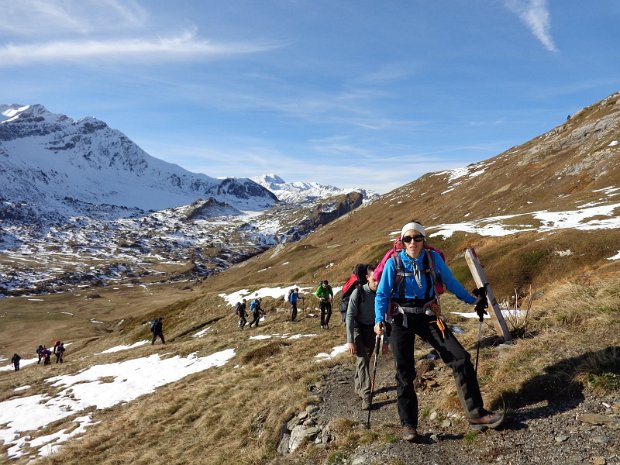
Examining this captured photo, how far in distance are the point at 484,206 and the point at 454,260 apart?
49.3 meters

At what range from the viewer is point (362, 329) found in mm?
11023

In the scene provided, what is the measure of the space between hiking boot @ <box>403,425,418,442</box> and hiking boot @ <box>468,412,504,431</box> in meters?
1.00

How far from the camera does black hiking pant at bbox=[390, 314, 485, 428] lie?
7332 millimetres

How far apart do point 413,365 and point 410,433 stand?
1179 mm

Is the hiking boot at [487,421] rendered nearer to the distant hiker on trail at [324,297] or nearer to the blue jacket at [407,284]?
the blue jacket at [407,284]

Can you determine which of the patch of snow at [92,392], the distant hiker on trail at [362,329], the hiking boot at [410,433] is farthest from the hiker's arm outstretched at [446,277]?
the patch of snow at [92,392]

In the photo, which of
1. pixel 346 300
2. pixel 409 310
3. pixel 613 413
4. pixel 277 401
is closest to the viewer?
pixel 613 413

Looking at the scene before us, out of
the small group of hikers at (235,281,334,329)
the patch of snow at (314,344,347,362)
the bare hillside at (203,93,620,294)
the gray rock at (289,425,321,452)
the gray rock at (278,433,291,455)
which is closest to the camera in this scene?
the gray rock at (289,425,321,452)

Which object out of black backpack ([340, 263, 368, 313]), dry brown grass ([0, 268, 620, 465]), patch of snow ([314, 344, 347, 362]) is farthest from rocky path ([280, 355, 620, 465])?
patch of snow ([314, 344, 347, 362])

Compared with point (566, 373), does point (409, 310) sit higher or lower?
higher

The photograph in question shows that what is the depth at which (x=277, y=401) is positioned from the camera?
41.4 feet

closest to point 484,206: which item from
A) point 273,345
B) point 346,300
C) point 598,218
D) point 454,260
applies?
point 598,218

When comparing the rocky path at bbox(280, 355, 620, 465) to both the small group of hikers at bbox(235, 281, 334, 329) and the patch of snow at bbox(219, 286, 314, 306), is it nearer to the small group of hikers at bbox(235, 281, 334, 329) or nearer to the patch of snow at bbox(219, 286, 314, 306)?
the small group of hikers at bbox(235, 281, 334, 329)

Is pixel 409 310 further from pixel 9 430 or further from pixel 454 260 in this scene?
pixel 454 260
